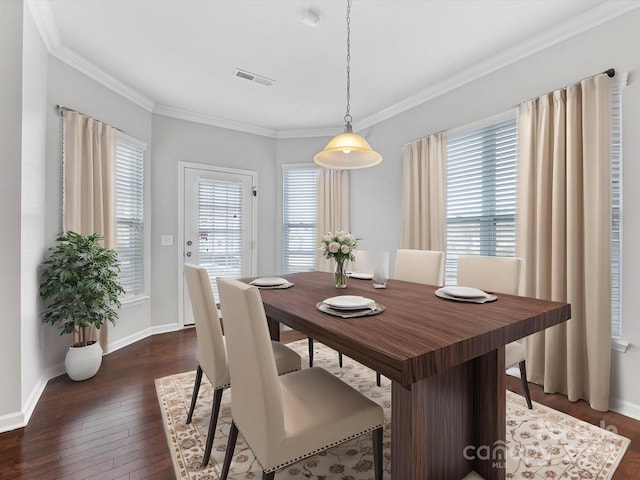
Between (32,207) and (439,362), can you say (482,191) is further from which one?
(32,207)

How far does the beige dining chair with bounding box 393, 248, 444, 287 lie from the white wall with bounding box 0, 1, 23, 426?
2.70 m

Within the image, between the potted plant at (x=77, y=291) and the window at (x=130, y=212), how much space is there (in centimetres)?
75

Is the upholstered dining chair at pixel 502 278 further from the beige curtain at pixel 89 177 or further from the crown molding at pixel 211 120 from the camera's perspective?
the crown molding at pixel 211 120

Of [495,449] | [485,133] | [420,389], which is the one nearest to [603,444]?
[495,449]

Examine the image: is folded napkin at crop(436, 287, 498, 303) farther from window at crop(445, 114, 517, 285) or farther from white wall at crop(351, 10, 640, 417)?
window at crop(445, 114, 517, 285)

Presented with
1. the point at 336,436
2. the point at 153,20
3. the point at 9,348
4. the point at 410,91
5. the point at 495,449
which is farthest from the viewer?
the point at 410,91

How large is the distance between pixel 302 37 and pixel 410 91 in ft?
4.79

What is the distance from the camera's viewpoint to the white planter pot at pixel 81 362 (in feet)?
8.18

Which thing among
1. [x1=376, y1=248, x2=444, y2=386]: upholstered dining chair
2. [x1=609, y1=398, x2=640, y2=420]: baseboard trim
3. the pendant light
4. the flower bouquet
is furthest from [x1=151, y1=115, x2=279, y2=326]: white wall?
[x1=609, y1=398, x2=640, y2=420]: baseboard trim

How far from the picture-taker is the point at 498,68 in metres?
2.75

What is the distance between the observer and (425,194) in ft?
11.0

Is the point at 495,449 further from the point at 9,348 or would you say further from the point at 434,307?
the point at 9,348

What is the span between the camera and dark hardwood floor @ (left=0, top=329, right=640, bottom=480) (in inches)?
61.7

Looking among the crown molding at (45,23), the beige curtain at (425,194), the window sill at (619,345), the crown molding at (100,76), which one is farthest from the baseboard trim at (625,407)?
the crown molding at (100,76)
